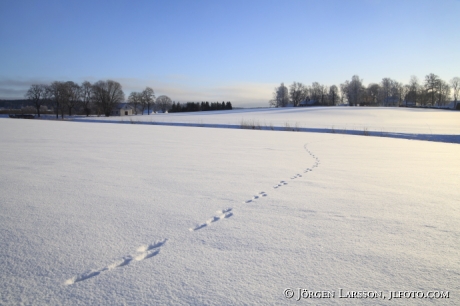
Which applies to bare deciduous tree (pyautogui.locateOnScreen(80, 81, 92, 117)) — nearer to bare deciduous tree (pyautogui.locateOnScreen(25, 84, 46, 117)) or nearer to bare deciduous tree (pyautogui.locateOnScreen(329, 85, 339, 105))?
bare deciduous tree (pyautogui.locateOnScreen(25, 84, 46, 117))

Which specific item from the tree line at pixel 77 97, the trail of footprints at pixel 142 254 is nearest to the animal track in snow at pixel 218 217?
the trail of footprints at pixel 142 254

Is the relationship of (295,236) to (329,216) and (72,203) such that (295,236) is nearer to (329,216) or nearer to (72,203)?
(329,216)

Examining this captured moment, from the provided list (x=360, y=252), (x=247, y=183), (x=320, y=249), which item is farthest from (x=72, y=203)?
(x=360, y=252)

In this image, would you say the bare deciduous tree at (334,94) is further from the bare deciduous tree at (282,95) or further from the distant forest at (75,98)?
the distant forest at (75,98)

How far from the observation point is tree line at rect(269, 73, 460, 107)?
59.6 metres

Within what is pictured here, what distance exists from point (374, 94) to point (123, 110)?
6415 centimetres

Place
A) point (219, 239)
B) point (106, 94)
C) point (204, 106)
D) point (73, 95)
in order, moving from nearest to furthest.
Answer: point (219, 239)
point (73, 95)
point (106, 94)
point (204, 106)

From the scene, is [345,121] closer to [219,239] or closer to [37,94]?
[219,239]

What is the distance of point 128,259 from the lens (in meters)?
1.64

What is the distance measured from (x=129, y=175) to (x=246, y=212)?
7.06 feet

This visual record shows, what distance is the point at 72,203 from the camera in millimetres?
2609

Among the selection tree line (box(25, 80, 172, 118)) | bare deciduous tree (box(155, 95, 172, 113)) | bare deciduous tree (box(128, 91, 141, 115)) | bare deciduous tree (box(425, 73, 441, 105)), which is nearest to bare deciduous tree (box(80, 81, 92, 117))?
tree line (box(25, 80, 172, 118))

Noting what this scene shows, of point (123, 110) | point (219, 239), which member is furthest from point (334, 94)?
point (219, 239)

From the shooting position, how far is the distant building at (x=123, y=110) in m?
65.8
